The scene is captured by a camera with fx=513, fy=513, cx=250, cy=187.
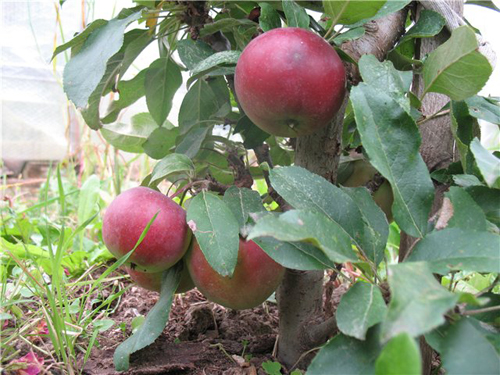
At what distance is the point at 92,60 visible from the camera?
67 cm

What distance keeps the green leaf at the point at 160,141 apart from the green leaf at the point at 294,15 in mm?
373

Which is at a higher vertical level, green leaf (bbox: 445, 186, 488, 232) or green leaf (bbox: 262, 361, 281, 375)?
green leaf (bbox: 445, 186, 488, 232)

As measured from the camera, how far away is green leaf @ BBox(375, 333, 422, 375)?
303 mm

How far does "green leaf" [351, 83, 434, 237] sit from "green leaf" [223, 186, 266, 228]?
229 millimetres

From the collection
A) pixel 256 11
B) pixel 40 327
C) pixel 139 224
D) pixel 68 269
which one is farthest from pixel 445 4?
pixel 68 269

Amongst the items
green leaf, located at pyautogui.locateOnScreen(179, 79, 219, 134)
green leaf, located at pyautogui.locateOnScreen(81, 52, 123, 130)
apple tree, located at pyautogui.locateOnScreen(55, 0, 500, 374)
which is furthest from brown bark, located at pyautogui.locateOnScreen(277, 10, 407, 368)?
green leaf, located at pyautogui.locateOnScreen(81, 52, 123, 130)

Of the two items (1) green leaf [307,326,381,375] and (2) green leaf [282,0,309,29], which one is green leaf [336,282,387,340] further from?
(2) green leaf [282,0,309,29]

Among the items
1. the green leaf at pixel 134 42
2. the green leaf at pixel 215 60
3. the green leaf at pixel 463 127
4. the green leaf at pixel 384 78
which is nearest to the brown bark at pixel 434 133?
the green leaf at pixel 463 127

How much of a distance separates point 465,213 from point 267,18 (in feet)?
1.15

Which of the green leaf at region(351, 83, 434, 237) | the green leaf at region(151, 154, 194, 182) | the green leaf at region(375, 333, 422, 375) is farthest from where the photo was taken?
the green leaf at region(151, 154, 194, 182)

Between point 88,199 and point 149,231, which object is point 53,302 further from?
point 88,199

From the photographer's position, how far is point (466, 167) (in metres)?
0.61

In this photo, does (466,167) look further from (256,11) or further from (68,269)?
(68,269)

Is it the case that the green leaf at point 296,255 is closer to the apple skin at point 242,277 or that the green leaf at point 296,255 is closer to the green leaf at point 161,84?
the apple skin at point 242,277
